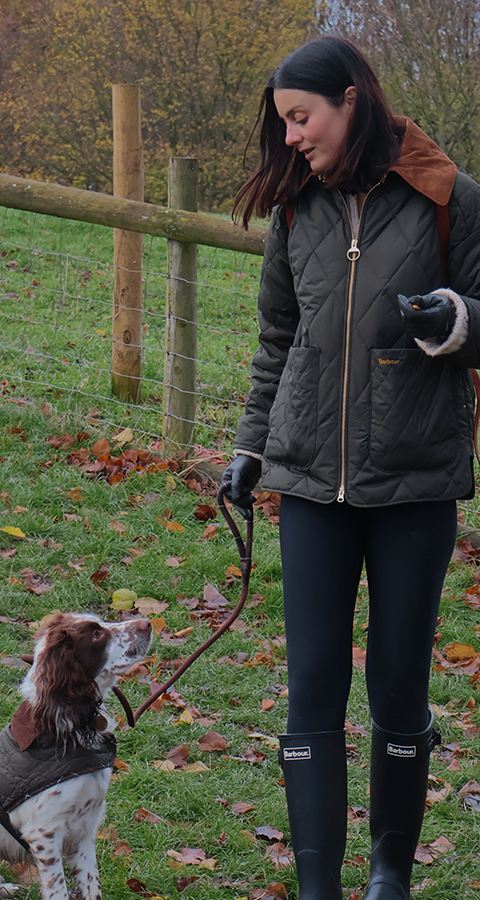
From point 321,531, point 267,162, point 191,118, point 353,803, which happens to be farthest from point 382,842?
point 191,118

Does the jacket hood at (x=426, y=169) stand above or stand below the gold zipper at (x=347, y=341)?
above

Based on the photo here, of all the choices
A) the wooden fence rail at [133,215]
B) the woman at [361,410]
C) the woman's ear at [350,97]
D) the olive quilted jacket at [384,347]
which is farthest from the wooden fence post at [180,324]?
the woman's ear at [350,97]

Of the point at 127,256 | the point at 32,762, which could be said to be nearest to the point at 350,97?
the point at 32,762

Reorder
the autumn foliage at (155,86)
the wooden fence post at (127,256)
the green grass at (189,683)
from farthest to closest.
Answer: the autumn foliage at (155,86)
the wooden fence post at (127,256)
the green grass at (189,683)

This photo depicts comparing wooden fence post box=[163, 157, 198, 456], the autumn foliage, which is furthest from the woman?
the autumn foliage

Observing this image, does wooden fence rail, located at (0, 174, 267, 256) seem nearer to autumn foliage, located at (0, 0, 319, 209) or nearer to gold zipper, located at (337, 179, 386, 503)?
gold zipper, located at (337, 179, 386, 503)

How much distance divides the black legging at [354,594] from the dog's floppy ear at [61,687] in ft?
1.97

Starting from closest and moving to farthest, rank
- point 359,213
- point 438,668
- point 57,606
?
1. point 359,213
2. point 438,668
3. point 57,606

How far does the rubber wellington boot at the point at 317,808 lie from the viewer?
2.16 metres

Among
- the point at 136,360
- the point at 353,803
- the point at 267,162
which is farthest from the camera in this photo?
the point at 136,360

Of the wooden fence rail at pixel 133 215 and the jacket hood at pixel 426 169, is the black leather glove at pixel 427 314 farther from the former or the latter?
the wooden fence rail at pixel 133 215

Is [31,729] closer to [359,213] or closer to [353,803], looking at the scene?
[353,803]

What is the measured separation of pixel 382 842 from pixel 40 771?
97cm

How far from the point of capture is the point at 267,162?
230 centimetres
